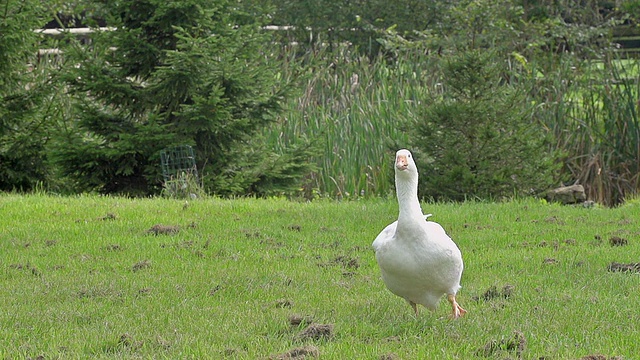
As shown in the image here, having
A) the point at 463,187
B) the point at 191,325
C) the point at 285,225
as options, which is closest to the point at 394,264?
the point at 191,325

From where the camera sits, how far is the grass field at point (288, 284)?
565 centimetres

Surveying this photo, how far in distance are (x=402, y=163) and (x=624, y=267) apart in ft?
9.16

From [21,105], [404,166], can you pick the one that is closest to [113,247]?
[404,166]

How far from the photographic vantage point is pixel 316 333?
577 cm

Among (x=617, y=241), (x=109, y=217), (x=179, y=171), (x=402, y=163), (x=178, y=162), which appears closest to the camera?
(x=402, y=163)

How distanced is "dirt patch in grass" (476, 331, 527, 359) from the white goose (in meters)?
0.69

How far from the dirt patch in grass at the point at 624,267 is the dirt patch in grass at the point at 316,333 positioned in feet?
10.6

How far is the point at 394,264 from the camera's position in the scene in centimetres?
610

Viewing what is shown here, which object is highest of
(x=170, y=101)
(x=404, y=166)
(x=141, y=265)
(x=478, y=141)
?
(x=404, y=166)

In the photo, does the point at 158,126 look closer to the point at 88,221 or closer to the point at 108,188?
the point at 108,188

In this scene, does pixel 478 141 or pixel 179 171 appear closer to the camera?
pixel 478 141

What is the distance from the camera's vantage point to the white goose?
19.9 ft

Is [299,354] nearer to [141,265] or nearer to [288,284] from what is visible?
[288,284]

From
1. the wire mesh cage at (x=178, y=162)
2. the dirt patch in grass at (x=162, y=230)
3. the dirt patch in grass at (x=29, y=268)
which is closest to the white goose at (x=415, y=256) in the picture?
the dirt patch in grass at (x=29, y=268)
